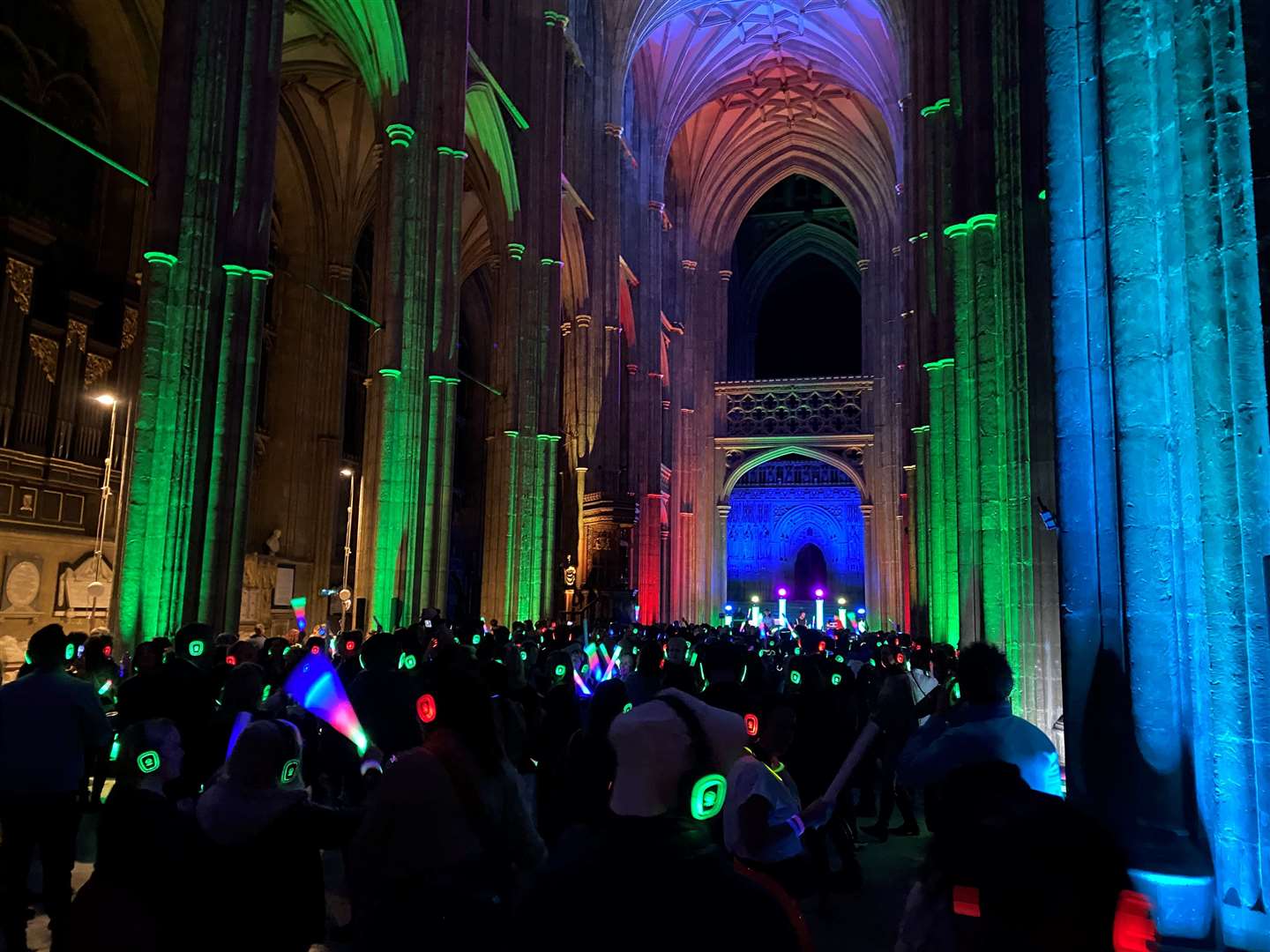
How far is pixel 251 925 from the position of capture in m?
2.19

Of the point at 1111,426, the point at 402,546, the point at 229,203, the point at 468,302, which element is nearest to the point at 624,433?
the point at 468,302

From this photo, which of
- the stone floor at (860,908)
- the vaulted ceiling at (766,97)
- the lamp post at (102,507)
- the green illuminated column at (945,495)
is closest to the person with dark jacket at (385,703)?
the stone floor at (860,908)

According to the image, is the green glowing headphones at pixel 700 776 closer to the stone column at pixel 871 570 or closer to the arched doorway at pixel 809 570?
the stone column at pixel 871 570

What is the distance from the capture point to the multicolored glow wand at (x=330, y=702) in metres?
4.06

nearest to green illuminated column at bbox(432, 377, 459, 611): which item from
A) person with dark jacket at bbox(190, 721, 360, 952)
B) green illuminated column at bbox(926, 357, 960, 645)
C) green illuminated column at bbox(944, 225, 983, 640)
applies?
green illuminated column at bbox(926, 357, 960, 645)

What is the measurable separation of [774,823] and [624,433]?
23.3 m

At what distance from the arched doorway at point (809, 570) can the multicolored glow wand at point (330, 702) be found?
108 feet

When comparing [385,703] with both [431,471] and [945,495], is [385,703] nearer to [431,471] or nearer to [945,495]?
[945,495]

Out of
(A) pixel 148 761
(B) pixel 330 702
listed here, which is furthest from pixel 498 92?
(A) pixel 148 761

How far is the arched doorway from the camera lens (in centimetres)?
3634

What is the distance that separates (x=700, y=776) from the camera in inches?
69.6

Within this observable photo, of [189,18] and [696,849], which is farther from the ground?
[189,18]

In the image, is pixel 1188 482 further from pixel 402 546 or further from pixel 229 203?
pixel 402 546

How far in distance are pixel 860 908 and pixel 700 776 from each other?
364cm
